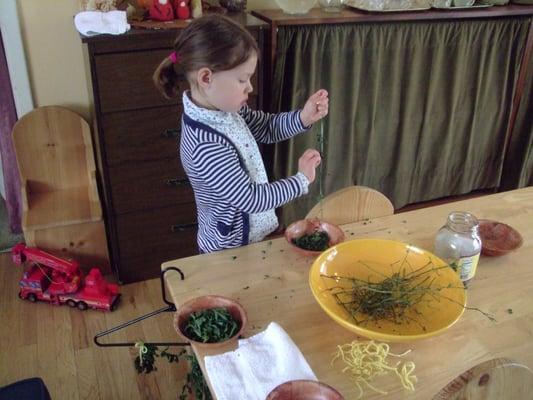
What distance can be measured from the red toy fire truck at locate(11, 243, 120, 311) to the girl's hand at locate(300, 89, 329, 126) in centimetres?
114

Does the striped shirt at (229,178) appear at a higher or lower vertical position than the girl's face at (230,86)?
lower

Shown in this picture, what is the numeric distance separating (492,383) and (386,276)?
447mm

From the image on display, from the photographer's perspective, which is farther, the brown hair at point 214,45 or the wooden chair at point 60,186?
the wooden chair at point 60,186

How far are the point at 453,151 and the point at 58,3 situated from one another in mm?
2026

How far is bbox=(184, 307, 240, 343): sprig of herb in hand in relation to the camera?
0.97 metres

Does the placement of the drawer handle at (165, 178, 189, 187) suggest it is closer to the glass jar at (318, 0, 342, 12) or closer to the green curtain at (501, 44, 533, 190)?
the glass jar at (318, 0, 342, 12)

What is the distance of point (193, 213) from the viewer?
2.21m

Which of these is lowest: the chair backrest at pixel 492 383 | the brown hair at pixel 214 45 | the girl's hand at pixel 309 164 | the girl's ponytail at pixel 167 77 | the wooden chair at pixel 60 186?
the wooden chair at pixel 60 186

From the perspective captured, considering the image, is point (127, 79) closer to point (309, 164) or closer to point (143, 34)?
point (143, 34)

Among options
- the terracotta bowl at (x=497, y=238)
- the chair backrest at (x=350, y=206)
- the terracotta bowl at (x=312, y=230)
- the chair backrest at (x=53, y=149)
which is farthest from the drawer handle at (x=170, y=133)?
the terracotta bowl at (x=497, y=238)

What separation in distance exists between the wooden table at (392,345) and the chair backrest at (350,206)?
0.23 ft

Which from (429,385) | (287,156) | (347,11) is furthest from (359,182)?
(429,385)

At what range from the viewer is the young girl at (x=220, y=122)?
1.18m

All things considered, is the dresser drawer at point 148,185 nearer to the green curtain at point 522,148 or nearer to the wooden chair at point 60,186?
the wooden chair at point 60,186
